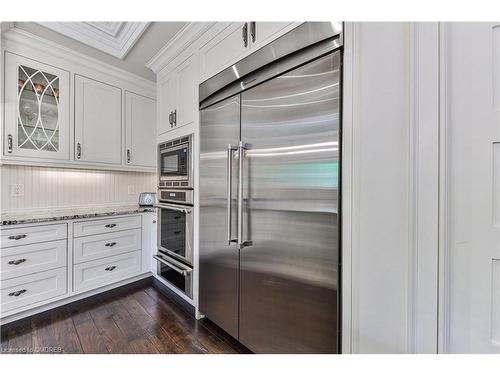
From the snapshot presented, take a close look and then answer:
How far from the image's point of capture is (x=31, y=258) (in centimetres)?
175

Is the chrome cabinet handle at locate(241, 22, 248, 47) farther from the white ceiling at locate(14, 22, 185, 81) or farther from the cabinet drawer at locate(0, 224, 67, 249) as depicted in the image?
the cabinet drawer at locate(0, 224, 67, 249)

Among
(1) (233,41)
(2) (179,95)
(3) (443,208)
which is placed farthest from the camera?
(2) (179,95)

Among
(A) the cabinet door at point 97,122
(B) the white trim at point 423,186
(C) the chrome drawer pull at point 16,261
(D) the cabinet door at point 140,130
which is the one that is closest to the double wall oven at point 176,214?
(D) the cabinet door at point 140,130

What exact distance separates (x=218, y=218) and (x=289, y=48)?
3.71ft

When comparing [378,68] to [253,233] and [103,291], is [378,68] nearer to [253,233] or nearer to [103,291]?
[253,233]

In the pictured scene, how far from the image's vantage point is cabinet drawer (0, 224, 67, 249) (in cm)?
164

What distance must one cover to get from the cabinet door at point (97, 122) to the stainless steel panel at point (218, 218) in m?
1.29

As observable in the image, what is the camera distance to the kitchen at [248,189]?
2.30ft

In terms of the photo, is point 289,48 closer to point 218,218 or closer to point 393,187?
point 393,187

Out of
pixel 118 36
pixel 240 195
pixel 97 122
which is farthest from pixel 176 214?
pixel 118 36

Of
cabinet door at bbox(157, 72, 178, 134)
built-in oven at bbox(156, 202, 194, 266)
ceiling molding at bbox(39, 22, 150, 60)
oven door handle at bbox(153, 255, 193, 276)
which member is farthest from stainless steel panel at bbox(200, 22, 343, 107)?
oven door handle at bbox(153, 255, 193, 276)

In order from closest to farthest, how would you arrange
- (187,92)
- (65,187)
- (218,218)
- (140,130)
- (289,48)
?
(289,48) → (218,218) → (187,92) → (65,187) → (140,130)

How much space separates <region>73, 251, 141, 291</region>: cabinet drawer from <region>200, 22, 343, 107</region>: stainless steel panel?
1.97 m
